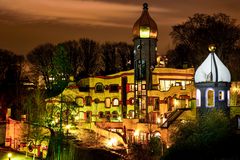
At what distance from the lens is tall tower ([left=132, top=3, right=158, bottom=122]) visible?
5228cm

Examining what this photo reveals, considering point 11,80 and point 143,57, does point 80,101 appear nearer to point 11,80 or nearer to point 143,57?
point 143,57

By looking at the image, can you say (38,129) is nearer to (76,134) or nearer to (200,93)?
(76,134)

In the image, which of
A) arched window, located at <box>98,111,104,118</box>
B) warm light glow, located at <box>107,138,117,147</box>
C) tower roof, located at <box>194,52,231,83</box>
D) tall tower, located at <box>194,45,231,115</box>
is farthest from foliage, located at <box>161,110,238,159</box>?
arched window, located at <box>98,111,104,118</box>

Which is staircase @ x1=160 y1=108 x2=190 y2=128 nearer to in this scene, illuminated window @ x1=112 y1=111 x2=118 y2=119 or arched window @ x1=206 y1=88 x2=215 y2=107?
arched window @ x1=206 y1=88 x2=215 y2=107

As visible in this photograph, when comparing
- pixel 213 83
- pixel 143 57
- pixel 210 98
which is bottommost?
pixel 210 98

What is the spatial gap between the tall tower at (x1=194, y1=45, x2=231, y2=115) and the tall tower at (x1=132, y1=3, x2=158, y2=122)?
15.8 meters

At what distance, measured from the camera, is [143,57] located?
173 ft

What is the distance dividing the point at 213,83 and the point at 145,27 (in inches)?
708

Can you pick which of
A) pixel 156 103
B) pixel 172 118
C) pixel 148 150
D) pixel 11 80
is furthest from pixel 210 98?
pixel 11 80

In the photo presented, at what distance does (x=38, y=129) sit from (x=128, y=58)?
2798 cm

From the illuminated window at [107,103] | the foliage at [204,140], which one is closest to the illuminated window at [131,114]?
the illuminated window at [107,103]

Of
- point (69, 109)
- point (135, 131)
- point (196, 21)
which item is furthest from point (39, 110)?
point (196, 21)

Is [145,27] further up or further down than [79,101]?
further up

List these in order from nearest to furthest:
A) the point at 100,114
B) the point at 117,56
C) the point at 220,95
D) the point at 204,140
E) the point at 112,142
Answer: the point at 204,140, the point at 220,95, the point at 112,142, the point at 100,114, the point at 117,56
